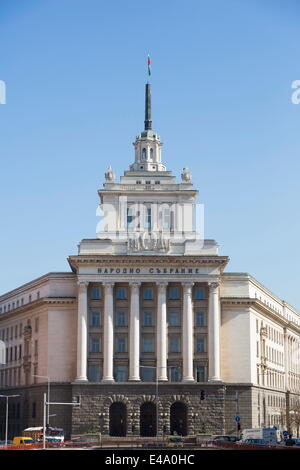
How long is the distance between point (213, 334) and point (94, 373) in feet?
54.1

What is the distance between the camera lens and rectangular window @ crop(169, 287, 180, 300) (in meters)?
114

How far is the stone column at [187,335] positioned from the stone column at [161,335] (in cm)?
250

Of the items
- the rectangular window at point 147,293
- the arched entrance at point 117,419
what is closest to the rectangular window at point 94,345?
the arched entrance at point 117,419

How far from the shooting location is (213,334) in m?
111

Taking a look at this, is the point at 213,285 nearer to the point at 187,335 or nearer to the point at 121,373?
the point at 187,335

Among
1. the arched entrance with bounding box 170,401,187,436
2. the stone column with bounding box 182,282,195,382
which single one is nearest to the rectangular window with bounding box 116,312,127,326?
the stone column with bounding box 182,282,195,382

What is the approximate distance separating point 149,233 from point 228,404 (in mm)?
25442

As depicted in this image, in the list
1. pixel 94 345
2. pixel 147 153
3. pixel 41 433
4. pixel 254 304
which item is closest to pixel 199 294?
pixel 254 304

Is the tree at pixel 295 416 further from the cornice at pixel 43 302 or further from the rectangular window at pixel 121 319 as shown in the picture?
the cornice at pixel 43 302

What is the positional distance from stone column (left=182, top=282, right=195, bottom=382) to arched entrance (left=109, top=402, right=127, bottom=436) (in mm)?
8920

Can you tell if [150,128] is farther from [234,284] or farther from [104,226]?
[234,284]

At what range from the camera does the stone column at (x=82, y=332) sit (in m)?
110

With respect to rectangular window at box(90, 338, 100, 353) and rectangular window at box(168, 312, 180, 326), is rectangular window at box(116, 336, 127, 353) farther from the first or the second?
rectangular window at box(168, 312, 180, 326)

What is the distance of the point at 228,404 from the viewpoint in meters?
113
